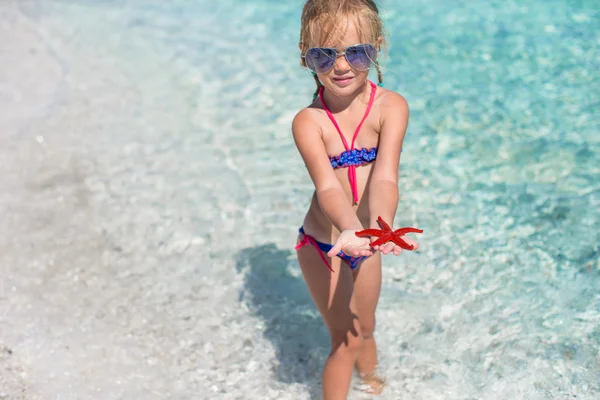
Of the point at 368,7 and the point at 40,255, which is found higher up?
the point at 368,7

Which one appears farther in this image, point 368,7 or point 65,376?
point 65,376

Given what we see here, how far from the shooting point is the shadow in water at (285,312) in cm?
369

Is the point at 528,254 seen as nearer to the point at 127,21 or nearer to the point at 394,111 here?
the point at 394,111

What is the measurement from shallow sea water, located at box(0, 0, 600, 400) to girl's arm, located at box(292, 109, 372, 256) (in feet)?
4.28

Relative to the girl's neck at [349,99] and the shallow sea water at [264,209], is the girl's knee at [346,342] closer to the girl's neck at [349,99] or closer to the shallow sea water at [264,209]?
the shallow sea water at [264,209]

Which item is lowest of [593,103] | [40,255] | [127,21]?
[40,255]

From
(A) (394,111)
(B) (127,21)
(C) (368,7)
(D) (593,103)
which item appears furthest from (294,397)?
(B) (127,21)

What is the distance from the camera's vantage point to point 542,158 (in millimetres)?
5184

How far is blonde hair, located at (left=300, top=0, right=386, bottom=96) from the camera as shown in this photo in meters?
2.58

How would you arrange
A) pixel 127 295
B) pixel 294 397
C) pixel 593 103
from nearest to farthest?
pixel 294 397, pixel 127 295, pixel 593 103

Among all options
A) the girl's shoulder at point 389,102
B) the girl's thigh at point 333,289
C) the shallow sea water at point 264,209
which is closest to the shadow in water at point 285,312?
the shallow sea water at point 264,209

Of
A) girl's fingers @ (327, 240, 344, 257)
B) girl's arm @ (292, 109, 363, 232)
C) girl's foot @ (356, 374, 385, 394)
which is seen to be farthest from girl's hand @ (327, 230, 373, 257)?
girl's foot @ (356, 374, 385, 394)

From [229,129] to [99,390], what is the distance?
112 inches

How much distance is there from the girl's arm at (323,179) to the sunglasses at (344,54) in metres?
0.25
